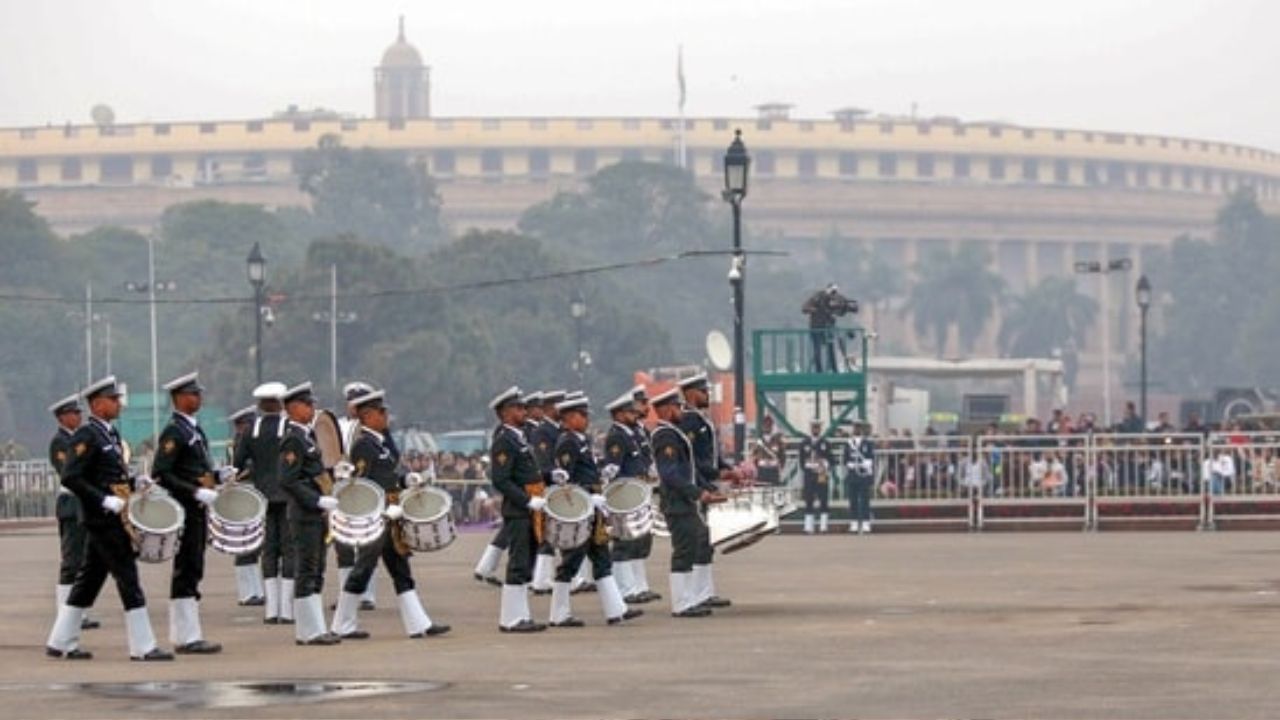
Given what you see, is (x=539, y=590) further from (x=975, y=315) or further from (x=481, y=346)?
(x=975, y=315)

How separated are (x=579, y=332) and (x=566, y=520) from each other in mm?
78176

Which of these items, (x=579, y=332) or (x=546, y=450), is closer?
(x=546, y=450)

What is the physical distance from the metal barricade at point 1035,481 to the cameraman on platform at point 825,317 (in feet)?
17.6

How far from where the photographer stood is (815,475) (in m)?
49.3

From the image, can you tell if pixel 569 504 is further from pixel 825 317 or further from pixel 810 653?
pixel 825 317

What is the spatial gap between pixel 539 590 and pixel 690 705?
1120cm

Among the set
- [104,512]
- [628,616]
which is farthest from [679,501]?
[104,512]

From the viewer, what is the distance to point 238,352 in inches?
4220

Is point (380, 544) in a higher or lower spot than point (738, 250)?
lower

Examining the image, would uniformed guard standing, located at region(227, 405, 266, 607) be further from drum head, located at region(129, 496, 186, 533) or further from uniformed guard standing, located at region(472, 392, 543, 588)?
drum head, located at region(129, 496, 186, 533)

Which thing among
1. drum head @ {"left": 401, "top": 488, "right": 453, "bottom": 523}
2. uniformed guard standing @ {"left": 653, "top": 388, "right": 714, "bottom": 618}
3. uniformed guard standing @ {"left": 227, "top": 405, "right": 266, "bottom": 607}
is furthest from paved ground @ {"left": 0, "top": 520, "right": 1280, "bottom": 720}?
drum head @ {"left": 401, "top": 488, "right": 453, "bottom": 523}

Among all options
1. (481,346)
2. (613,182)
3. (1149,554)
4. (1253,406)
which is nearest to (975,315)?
(613,182)

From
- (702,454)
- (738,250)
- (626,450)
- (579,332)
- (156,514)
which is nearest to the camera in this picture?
(156,514)

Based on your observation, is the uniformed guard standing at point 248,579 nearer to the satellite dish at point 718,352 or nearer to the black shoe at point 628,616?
the black shoe at point 628,616
